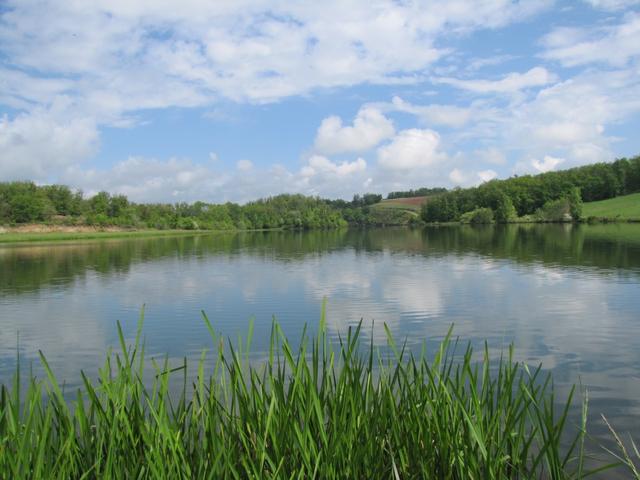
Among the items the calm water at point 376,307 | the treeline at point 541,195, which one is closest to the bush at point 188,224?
the treeline at point 541,195

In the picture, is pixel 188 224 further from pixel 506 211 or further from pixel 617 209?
pixel 617 209

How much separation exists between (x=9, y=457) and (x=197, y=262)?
3318 centimetres

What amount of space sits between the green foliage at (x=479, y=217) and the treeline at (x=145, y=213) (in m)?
50.0

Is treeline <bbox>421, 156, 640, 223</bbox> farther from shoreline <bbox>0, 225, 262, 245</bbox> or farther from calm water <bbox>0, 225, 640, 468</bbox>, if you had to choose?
calm water <bbox>0, 225, 640, 468</bbox>

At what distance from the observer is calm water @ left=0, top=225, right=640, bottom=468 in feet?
34.8

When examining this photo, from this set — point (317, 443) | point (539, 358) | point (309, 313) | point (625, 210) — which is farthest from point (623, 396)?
point (625, 210)

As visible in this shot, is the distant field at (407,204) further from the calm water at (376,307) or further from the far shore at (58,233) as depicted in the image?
the calm water at (376,307)

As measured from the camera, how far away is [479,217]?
126 meters

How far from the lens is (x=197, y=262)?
117 ft

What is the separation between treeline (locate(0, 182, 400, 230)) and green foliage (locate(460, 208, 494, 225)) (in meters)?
50.0

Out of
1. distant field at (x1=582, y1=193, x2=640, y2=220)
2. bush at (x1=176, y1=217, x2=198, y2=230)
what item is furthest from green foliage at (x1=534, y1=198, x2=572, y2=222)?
bush at (x1=176, y1=217, x2=198, y2=230)

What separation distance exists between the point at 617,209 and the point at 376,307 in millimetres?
98391

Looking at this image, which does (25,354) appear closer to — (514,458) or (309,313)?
(309,313)

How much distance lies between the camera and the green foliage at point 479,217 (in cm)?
12362
